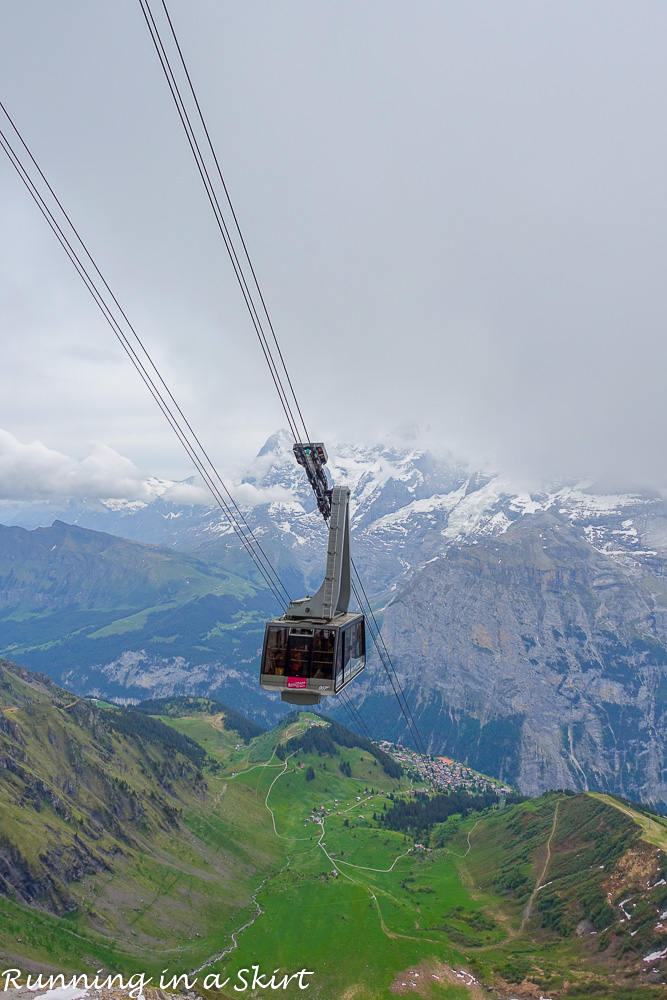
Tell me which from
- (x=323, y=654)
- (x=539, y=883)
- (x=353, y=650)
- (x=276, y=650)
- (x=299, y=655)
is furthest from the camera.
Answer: (x=539, y=883)

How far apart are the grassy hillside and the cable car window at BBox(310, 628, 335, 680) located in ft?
315

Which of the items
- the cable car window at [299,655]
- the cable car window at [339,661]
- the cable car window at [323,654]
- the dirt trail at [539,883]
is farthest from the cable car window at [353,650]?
the dirt trail at [539,883]

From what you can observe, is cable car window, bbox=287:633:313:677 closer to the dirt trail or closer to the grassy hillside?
the grassy hillside

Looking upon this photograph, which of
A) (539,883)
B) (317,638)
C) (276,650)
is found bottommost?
(539,883)

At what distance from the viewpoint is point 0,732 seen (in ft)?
498

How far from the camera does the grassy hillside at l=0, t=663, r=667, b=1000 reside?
343 feet

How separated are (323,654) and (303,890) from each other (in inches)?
5756

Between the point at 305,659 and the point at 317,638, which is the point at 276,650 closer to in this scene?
the point at 305,659

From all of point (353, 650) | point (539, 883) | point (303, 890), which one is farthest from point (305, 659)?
point (539, 883)

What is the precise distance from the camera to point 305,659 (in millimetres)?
42062

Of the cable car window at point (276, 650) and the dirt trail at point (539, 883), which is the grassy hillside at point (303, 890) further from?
the cable car window at point (276, 650)

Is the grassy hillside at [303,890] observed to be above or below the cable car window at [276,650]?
below

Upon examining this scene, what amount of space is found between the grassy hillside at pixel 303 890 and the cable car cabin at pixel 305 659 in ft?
307

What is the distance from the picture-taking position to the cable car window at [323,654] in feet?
136
